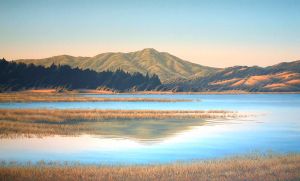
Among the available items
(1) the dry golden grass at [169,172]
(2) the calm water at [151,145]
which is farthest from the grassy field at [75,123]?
(1) the dry golden grass at [169,172]

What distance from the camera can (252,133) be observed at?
162ft

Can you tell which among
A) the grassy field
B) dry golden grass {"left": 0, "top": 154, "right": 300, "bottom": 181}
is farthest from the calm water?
dry golden grass {"left": 0, "top": 154, "right": 300, "bottom": 181}

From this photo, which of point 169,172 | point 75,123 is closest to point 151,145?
point 169,172

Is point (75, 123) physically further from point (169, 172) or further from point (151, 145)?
point (169, 172)

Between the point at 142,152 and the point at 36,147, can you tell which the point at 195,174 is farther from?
the point at 36,147

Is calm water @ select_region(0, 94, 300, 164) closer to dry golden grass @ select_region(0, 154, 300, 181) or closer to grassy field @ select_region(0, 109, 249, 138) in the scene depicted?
grassy field @ select_region(0, 109, 249, 138)

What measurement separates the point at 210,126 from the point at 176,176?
33142mm

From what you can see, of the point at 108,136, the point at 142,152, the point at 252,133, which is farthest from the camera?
the point at 252,133

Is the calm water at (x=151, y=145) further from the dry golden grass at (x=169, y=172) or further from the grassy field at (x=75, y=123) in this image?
the dry golden grass at (x=169, y=172)

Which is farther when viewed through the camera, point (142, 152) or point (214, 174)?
point (142, 152)

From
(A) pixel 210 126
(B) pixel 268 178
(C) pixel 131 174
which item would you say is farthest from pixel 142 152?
(A) pixel 210 126

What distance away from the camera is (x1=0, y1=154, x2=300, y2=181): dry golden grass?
22.8 meters

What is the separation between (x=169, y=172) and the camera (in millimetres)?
24219

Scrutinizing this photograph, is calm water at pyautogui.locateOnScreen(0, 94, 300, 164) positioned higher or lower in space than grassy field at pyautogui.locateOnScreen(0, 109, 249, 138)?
lower
